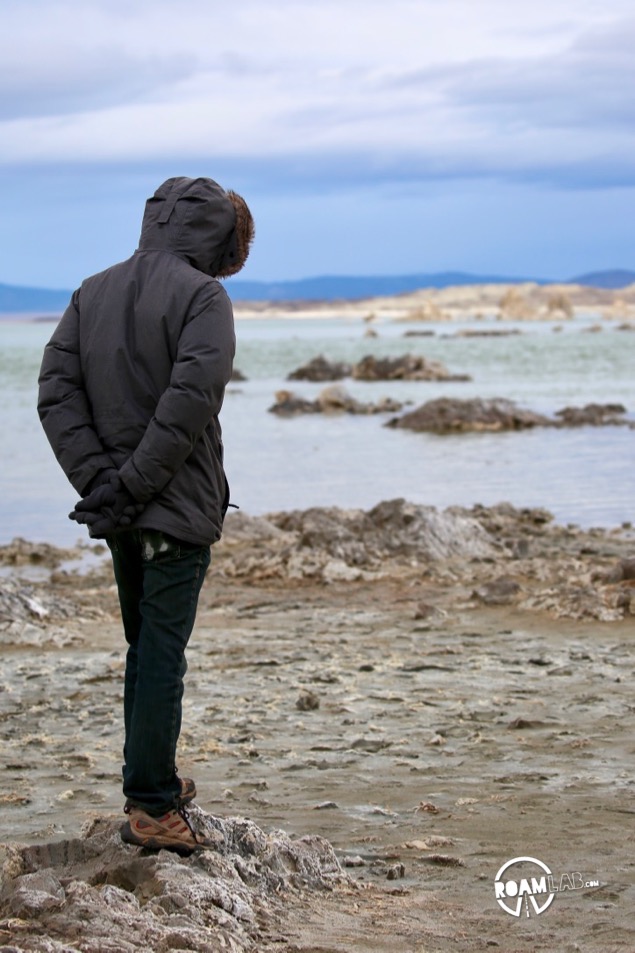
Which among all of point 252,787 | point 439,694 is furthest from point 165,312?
point 439,694

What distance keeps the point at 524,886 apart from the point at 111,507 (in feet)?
5.49

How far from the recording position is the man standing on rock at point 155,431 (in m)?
3.77

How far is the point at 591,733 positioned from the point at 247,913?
8.89 ft

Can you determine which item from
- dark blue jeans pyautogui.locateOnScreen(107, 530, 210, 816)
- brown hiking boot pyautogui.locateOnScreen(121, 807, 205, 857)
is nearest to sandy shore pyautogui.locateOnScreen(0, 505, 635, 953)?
brown hiking boot pyautogui.locateOnScreen(121, 807, 205, 857)

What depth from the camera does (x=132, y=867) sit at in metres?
3.71

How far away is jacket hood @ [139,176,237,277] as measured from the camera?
3.96 m

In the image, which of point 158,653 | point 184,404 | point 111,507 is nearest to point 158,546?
point 111,507

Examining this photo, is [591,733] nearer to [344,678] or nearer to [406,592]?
[344,678]

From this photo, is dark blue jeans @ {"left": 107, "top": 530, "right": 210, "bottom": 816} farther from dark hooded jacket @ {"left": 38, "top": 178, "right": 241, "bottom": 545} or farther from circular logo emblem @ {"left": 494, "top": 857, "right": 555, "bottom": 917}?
circular logo emblem @ {"left": 494, "top": 857, "right": 555, "bottom": 917}

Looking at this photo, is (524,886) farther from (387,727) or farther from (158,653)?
(387,727)

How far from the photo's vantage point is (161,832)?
3840mm

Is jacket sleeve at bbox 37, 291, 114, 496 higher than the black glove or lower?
higher

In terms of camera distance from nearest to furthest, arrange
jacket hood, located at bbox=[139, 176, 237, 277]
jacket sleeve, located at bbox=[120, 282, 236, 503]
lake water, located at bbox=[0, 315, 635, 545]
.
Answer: jacket sleeve, located at bbox=[120, 282, 236, 503], jacket hood, located at bbox=[139, 176, 237, 277], lake water, located at bbox=[0, 315, 635, 545]

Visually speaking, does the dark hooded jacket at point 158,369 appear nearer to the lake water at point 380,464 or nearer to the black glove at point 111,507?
the black glove at point 111,507
